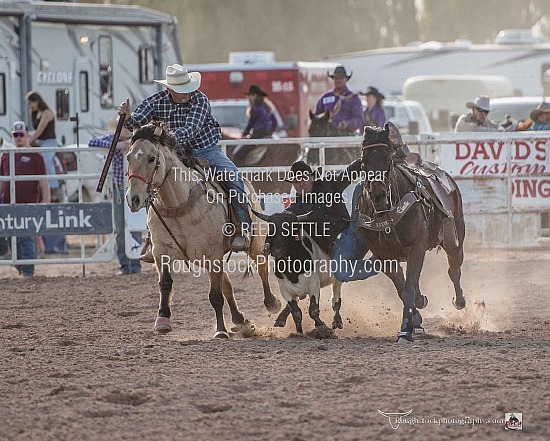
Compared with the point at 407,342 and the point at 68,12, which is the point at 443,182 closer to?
the point at 407,342

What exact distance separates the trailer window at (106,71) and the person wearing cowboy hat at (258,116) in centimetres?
356

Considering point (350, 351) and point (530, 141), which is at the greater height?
point (530, 141)

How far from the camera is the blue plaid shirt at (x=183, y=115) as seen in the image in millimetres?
8695

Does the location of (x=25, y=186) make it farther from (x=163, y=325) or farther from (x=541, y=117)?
(x=541, y=117)

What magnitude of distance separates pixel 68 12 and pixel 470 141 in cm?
654

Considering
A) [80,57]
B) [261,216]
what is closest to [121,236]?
[261,216]

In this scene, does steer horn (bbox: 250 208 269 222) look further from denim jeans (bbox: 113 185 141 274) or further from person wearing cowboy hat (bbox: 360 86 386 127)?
person wearing cowboy hat (bbox: 360 86 386 127)

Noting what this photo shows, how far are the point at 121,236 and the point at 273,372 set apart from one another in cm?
644

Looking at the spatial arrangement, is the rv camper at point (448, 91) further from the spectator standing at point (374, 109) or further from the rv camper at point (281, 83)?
the spectator standing at point (374, 109)

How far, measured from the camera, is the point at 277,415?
576 centimetres

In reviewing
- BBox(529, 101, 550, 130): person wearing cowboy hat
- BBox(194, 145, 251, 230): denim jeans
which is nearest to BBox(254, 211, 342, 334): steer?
BBox(194, 145, 251, 230): denim jeans

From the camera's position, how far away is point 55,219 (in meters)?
13.0

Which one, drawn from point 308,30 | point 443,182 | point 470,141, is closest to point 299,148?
point 470,141

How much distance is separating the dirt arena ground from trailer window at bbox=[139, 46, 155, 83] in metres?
7.83
